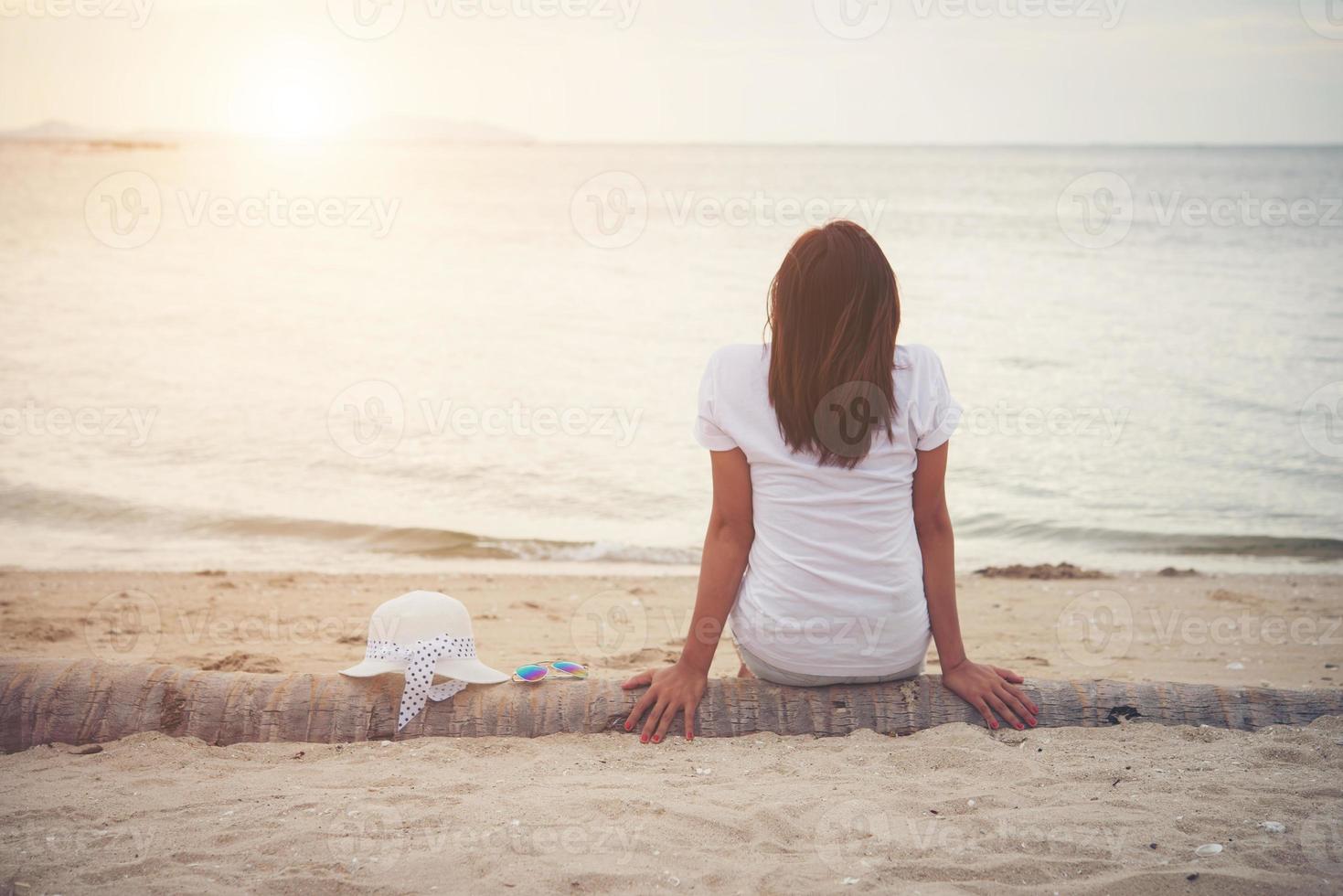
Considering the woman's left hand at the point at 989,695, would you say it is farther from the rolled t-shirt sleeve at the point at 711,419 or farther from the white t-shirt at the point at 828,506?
the rolled t-shirt sleeve at the point at 711,419

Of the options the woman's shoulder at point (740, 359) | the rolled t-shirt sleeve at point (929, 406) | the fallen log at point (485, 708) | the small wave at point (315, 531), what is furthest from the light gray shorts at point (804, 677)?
the small wave at point (315, 531)

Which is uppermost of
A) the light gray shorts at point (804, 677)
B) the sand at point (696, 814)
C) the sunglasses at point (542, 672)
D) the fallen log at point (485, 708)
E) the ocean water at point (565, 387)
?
the ocean water at point (565, 387)

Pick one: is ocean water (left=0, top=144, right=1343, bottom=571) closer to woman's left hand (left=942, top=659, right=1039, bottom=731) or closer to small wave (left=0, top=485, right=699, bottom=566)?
small wave (left=0, top=485, right=699, bottom=566)

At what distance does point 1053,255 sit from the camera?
30453 mm

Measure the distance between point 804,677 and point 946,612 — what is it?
1.72 ft

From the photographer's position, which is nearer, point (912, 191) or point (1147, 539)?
point (1147, 539)

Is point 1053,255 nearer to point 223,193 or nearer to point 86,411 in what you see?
point 86,411

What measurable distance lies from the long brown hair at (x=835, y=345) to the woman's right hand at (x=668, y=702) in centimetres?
90

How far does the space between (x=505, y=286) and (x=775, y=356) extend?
75.1ft

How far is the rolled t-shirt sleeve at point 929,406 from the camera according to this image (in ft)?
10.8

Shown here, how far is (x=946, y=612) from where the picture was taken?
345cm

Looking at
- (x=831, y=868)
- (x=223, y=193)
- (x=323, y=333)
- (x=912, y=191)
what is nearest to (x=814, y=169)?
(x=912, y=191)

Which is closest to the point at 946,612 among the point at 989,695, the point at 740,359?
the point at 989,695

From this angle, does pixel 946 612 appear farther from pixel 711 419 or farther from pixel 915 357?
pixel 711 419
